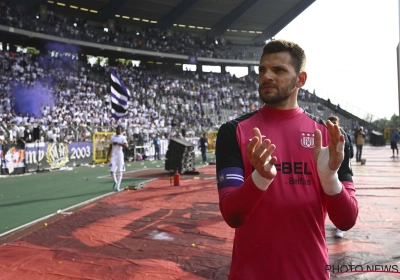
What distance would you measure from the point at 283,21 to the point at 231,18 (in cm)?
936

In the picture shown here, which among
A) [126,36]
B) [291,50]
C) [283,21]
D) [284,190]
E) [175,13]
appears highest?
[283,21]

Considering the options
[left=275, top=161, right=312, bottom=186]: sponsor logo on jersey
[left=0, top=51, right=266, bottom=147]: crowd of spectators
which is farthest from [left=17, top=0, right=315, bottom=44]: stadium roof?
[left=275, top=161, right=312, bottom=186]: sponsor logo on jersey

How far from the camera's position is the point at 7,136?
17969mm

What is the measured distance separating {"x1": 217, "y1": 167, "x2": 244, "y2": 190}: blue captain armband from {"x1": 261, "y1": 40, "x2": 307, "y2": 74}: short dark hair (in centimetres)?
70

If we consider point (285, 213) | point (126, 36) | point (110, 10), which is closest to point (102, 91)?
point (110, 10)

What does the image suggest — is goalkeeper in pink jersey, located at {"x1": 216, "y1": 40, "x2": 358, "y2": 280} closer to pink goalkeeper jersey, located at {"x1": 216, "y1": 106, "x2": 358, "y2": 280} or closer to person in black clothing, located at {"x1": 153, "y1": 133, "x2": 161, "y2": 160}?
pink goalkeeper jersey, located at {"x1": 216, "y1": 106, "x2": 358, "y2": 280}

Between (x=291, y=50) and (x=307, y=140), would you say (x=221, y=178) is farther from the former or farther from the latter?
(x=291, y=50)

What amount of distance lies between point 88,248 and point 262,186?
17.5 feet

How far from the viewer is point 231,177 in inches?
83.4

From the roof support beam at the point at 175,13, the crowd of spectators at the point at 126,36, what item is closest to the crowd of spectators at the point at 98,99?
the crowd of spectators at the point at 126,36

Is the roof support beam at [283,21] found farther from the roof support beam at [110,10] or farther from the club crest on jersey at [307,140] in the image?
the club crest on jersey at [307,140]

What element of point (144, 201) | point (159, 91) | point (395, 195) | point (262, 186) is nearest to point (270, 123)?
point (262, 186)

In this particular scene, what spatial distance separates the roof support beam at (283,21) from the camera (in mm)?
54981

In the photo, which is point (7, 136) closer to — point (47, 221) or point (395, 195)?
point (47, 221)
